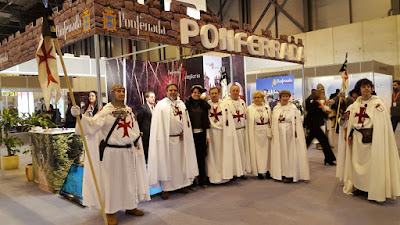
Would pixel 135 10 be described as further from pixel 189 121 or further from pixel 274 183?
pixel 274 183

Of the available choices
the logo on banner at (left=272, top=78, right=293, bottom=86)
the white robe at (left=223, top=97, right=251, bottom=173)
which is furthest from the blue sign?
the white robe at (left=223, top=97, right=251, bottom=173)

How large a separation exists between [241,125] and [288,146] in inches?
32.7

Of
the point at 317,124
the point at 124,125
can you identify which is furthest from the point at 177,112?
the point at 317,124

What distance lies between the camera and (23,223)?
12.8 ft

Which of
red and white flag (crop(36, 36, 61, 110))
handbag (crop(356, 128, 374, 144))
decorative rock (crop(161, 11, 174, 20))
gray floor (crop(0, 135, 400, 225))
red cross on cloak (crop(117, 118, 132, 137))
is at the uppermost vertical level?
decorative rock (crop(161, 11, 174, 20))

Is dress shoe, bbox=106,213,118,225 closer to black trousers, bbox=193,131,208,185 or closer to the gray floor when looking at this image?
the gray floor

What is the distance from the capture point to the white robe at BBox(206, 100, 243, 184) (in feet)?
17.1

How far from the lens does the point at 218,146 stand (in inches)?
207

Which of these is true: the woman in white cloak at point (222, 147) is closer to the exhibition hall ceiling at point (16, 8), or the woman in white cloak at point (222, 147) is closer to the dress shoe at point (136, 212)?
the dress shoe at point (136, 212)

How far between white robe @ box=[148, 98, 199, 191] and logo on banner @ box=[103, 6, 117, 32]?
1.22 meters

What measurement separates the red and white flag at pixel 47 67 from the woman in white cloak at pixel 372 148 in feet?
11.7

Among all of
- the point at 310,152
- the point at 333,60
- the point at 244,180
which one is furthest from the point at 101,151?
the point at 333,60

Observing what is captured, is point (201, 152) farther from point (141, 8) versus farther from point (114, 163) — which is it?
point (141, 8)

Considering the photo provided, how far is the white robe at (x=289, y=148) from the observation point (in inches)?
204
